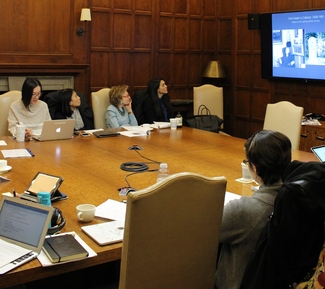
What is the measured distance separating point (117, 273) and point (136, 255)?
897 millimetres

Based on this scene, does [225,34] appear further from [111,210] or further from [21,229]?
[21,229]

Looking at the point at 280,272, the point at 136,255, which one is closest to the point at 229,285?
the point at 280,272

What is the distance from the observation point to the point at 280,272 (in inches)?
62.6

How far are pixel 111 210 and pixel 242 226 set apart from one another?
0.69 m

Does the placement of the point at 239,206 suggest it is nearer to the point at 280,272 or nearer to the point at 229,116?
the point at 280,272

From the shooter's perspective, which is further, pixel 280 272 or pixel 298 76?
pixel 298 76

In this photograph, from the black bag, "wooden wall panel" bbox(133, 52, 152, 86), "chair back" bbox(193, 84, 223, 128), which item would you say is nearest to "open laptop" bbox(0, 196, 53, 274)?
the black bag

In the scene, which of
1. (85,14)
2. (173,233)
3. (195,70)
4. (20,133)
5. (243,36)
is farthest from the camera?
(195,70)

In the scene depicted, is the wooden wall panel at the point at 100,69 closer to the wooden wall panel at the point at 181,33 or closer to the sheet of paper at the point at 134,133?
the wooden wall panel at the point at 181,33

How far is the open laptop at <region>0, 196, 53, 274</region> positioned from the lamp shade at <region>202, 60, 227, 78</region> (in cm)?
546

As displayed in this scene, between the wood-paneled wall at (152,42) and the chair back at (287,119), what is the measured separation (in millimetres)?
2688

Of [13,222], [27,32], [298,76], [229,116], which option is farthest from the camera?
[229,116]

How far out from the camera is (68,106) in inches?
184

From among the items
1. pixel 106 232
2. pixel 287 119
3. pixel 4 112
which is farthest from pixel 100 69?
pixel 106 232
